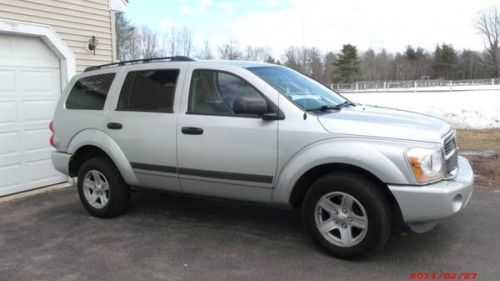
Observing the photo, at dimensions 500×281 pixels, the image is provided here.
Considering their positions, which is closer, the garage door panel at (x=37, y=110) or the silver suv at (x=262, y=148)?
the silver suv at (x=262, y=148)

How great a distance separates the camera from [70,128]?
6070 millimetres

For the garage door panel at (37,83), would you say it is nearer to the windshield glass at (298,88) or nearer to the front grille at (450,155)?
the windshield glass at (298,88)

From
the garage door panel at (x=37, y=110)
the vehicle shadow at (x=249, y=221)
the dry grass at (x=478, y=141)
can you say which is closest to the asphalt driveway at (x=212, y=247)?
the vehicle shadow at (x=249, y=221)

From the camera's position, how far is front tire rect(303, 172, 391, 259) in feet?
13.6

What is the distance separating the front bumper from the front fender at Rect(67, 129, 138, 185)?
3.04 metres

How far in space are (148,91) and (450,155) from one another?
10.9ft

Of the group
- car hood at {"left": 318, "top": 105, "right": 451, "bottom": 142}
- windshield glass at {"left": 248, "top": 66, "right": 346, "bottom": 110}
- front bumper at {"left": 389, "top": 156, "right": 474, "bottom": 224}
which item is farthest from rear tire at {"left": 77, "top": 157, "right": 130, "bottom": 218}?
front bumper at {"left": 389, "top": 156, "right": 474, "bottom": 224}

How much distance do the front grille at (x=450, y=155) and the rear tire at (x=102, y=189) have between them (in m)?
3.67

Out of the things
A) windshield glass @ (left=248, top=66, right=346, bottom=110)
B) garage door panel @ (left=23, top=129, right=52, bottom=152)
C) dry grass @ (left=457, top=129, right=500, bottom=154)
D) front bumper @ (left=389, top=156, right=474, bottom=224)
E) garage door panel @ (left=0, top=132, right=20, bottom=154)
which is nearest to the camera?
front bumper @ (left=389, top=156, right=474, bottom=224)

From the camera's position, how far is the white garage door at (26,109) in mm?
7488

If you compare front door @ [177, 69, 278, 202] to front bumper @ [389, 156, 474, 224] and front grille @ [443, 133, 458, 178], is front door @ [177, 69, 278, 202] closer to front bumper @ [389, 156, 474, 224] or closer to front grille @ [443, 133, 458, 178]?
front bumper @ [389, 156, 474, 224]

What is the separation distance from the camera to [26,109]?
780 centimetres

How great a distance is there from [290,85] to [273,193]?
1.17 metres

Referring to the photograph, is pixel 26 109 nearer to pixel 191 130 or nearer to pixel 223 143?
pixel 191 130
